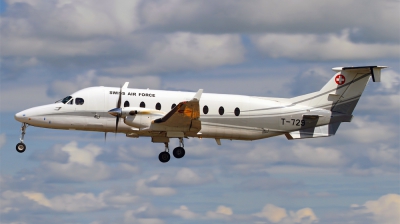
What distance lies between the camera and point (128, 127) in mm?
41469

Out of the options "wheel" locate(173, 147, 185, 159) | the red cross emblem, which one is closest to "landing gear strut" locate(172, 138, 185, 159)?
"wheel" locate(173, 147, 185, 159)

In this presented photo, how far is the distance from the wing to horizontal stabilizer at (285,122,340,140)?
18.9ft

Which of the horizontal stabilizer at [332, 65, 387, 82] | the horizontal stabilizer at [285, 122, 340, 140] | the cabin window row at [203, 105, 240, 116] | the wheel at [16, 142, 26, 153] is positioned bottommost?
the wheel at [16, 142, 26, 153]

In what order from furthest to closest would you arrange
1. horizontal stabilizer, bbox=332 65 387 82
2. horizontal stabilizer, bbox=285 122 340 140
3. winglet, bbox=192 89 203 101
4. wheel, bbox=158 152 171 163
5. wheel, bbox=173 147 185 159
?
1. horizontal stabilizer, bbox=285 122 340 140
2. horizontal stabilizer, bbox=332 65 387 82
3. wheel, bbox=158 152 171 163
4. wheel, bbox=173 147 185 159
5. winglet, bbox=192 89 203 101

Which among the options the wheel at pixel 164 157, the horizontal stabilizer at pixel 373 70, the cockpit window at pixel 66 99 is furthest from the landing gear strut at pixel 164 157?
the horizontal stabilizer at pixel 373 70

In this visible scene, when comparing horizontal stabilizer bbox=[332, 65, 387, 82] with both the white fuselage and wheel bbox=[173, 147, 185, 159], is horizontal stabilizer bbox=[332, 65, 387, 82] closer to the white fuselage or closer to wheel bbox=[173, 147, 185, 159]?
the white fuselage

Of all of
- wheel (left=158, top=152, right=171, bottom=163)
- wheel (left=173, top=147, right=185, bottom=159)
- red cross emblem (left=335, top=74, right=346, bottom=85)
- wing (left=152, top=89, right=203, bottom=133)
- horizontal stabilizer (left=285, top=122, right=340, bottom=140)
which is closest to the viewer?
wing (left=152, top=89, right=203, bottom=133)

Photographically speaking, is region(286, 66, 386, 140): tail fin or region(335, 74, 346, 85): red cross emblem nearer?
region(286, 66, 386, 140): tail fin

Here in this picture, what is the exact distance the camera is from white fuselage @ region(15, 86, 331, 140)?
41156 millimetres

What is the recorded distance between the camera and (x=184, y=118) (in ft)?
132

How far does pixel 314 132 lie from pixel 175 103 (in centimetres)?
816

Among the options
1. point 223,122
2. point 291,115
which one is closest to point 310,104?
point 291,115

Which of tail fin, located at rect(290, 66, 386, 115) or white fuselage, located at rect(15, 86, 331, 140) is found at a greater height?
tail fin, located at rect(290, 66, 386, 115)

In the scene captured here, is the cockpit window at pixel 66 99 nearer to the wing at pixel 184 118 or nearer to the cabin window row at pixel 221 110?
the wing at pixel 184 118
